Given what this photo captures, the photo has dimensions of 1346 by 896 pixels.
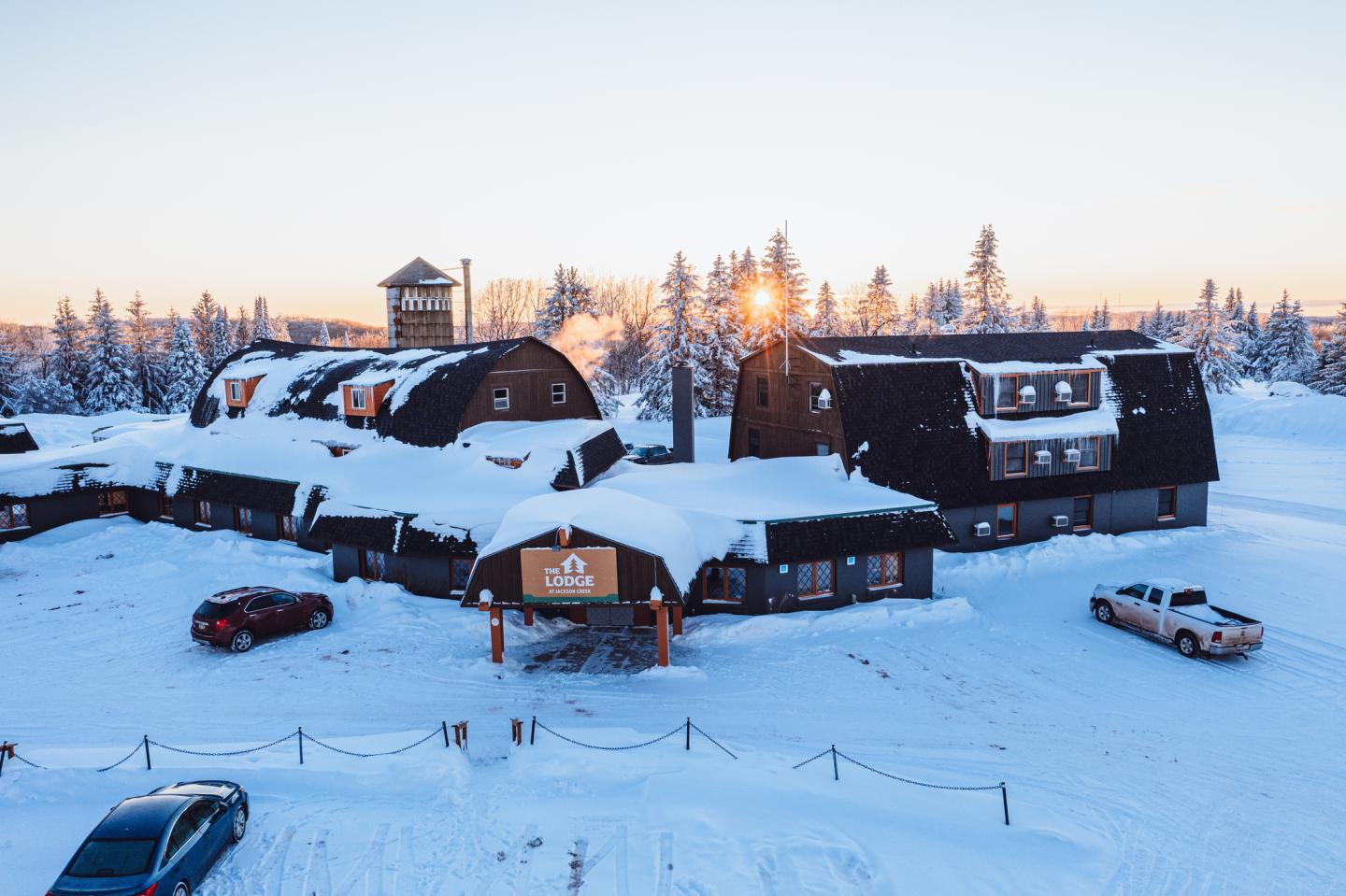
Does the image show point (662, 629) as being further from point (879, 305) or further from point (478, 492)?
point (879, 305)

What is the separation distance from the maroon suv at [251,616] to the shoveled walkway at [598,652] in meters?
6.84

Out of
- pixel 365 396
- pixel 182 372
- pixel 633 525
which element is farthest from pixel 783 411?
pixel 182 372

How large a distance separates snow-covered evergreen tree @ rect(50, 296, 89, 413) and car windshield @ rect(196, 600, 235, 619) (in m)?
63.3

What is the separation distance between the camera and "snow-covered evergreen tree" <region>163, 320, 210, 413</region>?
2948 inches

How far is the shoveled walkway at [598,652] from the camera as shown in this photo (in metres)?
19.9

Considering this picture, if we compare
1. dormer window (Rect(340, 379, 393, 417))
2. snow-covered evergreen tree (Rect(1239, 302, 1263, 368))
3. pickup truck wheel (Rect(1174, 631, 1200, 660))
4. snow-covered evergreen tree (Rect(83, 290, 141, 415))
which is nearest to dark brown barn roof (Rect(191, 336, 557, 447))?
dormer window (Rect(340, 379, 393, 417))

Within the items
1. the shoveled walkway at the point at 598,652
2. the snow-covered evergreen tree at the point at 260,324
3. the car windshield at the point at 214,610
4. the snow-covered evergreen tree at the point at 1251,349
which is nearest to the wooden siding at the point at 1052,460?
the shoveled walkway at the point at 598,652

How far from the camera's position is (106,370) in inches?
2714

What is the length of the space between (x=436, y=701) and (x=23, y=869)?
7.48 m

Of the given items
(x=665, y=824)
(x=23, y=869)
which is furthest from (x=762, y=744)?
(x=23, y=869)

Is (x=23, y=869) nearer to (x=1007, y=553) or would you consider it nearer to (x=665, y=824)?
(x=665, y=824)

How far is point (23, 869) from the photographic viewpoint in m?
12.0

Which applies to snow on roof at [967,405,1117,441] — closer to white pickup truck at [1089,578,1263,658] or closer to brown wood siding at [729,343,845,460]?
brown wood siding at [729,343,845,460]

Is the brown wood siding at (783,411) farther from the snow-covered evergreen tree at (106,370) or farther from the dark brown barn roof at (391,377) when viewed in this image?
the snow-covered evergreen tree at (106,370)
